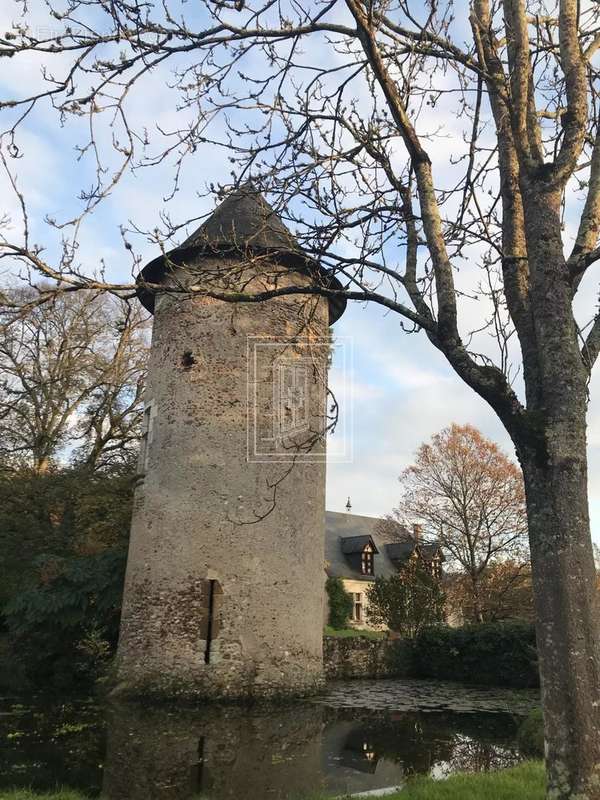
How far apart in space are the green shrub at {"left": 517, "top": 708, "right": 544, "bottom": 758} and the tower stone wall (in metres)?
4.01

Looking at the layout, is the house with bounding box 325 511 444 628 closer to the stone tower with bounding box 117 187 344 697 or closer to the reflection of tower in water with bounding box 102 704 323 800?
the stone tower with bounding box 117 187 344 697

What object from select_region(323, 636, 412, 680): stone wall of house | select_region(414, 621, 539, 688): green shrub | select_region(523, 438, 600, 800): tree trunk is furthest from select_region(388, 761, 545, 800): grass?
select_region(414, 621, 539, 688): green shrub

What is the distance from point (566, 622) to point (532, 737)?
197 inches

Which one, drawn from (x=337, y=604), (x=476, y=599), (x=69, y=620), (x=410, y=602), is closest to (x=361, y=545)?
(x=337, y=604)

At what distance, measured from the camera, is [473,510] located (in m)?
22.8

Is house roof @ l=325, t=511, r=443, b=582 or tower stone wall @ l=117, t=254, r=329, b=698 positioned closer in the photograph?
tower stone wall @ l=117, t=254, r=329, b=698

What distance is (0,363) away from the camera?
1966 cm

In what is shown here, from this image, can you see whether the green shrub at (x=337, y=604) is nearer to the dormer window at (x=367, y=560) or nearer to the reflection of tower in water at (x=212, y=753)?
the dormer window at (x=367, y=560)

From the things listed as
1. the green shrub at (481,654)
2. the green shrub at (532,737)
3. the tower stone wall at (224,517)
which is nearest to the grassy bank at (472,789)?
the green shrub at (532,737)

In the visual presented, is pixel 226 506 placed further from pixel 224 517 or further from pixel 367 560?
pixel 367 560

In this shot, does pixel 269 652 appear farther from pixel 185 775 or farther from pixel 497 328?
pixel 497 328

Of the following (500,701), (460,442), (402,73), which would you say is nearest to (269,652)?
(500,701)

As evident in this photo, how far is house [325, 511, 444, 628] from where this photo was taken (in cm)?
2594

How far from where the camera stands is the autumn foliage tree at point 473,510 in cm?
2223
